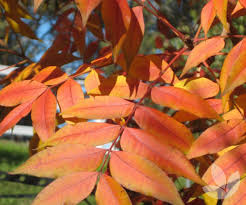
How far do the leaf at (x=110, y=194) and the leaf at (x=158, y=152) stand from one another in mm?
39

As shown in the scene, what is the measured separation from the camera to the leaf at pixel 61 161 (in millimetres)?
300

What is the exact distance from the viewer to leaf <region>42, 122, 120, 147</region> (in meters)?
A: 0.33

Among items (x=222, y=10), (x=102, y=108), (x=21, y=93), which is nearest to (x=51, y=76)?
(x=21, y=93)

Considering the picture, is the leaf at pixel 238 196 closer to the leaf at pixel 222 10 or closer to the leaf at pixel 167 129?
the leaf at pixel 167 129

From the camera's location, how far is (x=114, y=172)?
0.30 m

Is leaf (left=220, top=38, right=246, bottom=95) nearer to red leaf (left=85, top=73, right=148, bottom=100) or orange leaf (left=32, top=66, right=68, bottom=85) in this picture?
red leaf (left=85, top=73, right=148, bottom=100)

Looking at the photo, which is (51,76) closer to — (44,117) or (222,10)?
(44,117)

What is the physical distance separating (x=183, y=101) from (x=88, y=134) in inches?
4.3

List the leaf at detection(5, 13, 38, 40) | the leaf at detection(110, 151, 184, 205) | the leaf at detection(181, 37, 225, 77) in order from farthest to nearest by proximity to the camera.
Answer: the leaf at detection(5, 13, 38, 40) < the leaf at detection(181, 37, 225, 77) < the leaf at detection(110, 151, 184, 205)

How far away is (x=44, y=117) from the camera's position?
42cm

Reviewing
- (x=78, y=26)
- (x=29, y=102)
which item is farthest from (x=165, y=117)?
(x=78, y=26)

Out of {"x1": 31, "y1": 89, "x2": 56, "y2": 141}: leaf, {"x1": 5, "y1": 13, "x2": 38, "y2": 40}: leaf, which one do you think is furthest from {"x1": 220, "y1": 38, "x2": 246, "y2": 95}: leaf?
{"x1": 5, "y1": 13, "x2": 38, "y2": 40}: leaf

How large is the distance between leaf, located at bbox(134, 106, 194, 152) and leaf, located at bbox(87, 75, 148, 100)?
4 centimetres

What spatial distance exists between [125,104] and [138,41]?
0.07 metres
